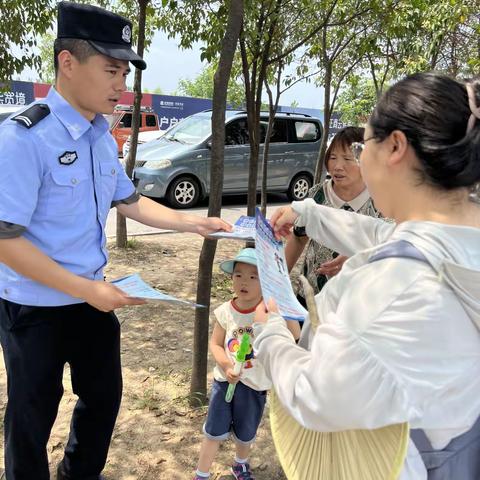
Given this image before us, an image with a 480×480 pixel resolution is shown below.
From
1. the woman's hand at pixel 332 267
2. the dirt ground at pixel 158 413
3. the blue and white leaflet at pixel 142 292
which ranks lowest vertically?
the dirt ground at pixel 158 413

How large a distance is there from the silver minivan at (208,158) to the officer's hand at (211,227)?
20.9ft

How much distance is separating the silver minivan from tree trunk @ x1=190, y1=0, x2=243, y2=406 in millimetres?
5923

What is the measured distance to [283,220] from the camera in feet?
5.50

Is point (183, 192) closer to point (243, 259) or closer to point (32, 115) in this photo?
point (243, 259)

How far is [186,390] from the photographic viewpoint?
2898 mm

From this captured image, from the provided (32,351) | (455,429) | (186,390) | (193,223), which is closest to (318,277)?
(193,223)

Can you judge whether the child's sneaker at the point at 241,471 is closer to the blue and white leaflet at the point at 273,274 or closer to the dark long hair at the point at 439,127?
the blue and white leaflet at the point at 273,274

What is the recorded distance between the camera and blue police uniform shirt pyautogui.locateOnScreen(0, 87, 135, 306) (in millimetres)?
1504

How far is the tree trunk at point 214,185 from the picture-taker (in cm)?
220

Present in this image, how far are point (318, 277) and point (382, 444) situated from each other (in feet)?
5.01

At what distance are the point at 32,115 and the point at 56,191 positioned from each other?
10.0 inches

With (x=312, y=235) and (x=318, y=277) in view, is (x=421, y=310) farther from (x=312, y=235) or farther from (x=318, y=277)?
(x=318, y=277)

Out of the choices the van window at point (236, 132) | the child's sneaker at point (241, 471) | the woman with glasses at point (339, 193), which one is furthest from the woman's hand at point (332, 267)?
the van window at point (236, 132)

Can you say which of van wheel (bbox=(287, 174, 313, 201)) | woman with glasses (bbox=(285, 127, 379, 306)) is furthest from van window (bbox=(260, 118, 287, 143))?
woman with glasses (bbox=(285, 127, 379, 306))
